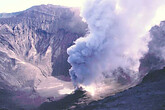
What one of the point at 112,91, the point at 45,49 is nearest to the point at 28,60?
the point at 45,49

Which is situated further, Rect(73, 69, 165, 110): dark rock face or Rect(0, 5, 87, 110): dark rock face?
Rect(0, 5, 87, 110): dark rock face

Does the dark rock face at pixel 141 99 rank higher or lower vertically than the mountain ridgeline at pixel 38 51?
lower

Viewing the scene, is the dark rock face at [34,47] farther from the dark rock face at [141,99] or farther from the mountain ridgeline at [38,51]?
the dark rock face at [141,99]

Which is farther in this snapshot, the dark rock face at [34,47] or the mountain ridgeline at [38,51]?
the dark rock face at [34,47]

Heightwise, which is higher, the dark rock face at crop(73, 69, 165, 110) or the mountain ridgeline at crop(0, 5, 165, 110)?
the mountain ridgeline at crop(0, 5, 165, 110)

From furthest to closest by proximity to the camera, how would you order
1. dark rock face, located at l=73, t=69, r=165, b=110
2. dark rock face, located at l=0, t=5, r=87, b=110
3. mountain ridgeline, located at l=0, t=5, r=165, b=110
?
dark rock face, located at l=0, t=5, r=87, b=110
mountain ridgeline, located at l=0, t=5, r=165, b=110
dark rock face, located at l=73, t=69, r=165, b=110

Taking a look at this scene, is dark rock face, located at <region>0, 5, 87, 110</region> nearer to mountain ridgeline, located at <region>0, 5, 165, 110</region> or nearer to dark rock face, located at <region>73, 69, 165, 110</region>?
mountain ridgeline, located at <region>0, 5, 165, 110</region>

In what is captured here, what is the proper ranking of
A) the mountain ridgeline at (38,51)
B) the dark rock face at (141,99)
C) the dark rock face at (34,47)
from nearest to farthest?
the dark rock face at (141,99)
the mountain ridgeline at (38,51)
the dark rock face at (34,47)

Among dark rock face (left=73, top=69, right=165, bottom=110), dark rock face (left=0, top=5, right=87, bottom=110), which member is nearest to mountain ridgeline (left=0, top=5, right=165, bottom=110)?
dark rock face (left=0, top=5, right=87, bottom=110)

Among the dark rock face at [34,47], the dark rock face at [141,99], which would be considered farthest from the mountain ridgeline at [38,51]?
the dark rock face at [141,99]
